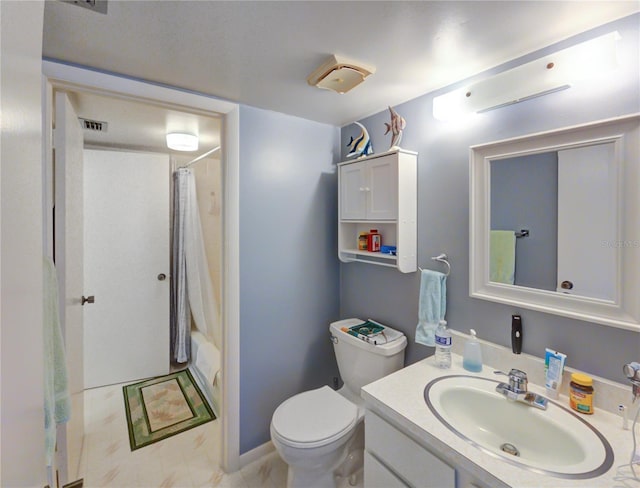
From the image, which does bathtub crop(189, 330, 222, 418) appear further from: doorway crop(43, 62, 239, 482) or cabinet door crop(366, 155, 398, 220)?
cabinet door crop(366, 155, 398, 220)

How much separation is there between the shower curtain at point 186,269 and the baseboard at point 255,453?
1193 millimetres

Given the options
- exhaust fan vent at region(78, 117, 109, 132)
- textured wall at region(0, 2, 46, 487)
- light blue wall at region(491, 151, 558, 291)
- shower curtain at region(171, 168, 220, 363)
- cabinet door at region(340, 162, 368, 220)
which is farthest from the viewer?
shower curtain at region(171, 168, 220, 363)

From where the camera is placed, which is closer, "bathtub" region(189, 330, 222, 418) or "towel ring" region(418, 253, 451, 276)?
"towel ring" region(418, 253, 451, 276)

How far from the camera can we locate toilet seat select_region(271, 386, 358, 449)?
1.40 meters

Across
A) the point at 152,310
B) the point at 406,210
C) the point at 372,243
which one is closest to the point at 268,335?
the point at 372,243

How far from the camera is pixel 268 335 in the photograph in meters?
1.86

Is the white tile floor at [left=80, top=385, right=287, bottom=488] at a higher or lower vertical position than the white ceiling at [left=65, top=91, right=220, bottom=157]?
lower

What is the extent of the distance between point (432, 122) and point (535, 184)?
1.92ft

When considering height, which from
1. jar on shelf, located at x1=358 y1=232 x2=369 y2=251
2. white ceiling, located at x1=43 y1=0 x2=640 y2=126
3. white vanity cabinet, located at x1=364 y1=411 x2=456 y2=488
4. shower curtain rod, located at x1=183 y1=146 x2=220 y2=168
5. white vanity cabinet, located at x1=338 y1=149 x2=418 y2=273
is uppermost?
shower curtain rod, located at x1=183 y1=146 x2=220 y2=168

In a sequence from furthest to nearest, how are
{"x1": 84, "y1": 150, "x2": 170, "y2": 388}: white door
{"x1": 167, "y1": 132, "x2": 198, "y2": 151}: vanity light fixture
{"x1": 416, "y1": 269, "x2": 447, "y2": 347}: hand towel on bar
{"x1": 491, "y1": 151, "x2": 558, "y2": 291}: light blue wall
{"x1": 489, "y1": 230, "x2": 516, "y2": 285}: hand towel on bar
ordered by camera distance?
{"x1": 84, "y1": 150, "x2": 170, "y2": 388}: white door → {"x1": 167, "y1": 132, "x2": 198, "y2": 151}: vanity light fixture → {"x1": 416, "y1": 269, "x2": 447, "y2": 347}: hand towel on bar → {"x1": 489, "y1": 230, "x2": 516, "y2": 285}: hand towel on bar → {"x1": 491, "y1": 151, "x2": 558, "y2": 291}: light blue wall

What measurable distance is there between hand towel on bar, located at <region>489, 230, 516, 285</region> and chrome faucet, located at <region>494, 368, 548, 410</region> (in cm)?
37

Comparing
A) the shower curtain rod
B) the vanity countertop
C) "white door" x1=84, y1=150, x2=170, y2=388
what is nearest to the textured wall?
the vanity countertop

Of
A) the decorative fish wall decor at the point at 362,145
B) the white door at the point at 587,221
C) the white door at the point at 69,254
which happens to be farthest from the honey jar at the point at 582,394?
the white door at the point at 69,254

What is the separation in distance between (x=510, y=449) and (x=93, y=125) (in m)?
2.84
